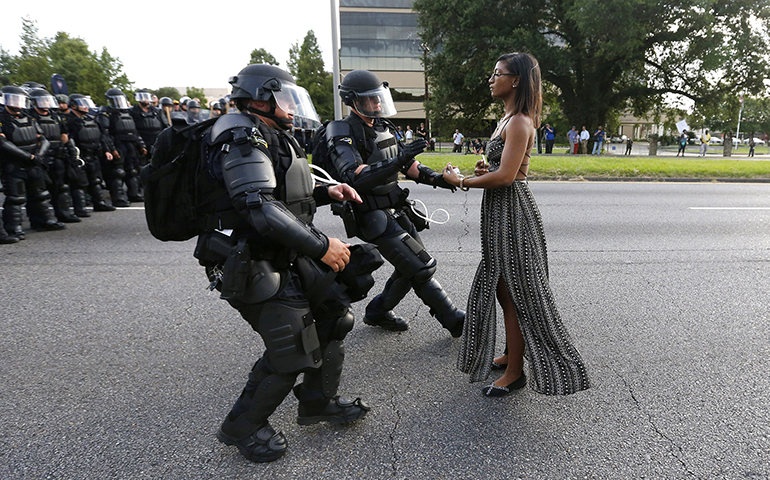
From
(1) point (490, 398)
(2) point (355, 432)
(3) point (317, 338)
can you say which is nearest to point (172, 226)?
(3) point (317, 338)

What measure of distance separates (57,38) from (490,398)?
42596 mm

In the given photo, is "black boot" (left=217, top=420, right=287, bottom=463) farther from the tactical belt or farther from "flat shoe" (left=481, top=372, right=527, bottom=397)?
the tactical belt

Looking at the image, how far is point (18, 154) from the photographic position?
670cm

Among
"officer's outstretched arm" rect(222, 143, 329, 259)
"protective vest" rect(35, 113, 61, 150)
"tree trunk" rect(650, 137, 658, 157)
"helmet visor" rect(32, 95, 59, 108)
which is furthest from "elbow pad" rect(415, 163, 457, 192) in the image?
"tree trunk" rect(650, 137, 658, 157)

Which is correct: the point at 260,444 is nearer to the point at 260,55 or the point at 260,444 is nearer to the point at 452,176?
the point at 452,176

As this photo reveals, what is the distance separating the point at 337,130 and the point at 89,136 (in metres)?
7.18

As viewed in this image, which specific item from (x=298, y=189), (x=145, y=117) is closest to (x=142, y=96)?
(x=145, y=117)

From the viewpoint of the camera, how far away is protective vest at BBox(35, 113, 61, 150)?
7527 millimetres

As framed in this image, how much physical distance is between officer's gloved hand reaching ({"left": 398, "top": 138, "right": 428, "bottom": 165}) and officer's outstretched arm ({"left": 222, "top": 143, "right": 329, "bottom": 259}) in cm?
88

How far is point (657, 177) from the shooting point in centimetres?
1310

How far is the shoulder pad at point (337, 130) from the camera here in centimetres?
333

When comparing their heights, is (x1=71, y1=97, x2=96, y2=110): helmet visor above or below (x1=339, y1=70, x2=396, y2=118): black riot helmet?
above

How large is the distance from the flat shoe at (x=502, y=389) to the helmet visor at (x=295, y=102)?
1768 millimetres

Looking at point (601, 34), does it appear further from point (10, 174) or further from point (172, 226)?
point (172, 226)
